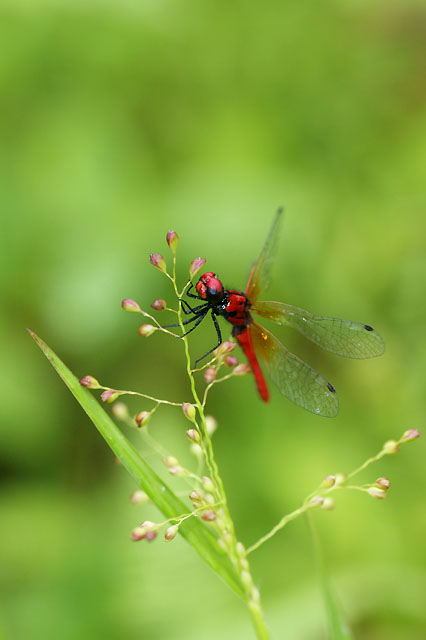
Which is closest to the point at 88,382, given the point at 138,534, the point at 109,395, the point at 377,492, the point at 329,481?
the point at 109,395

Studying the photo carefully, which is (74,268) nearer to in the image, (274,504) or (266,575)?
(274,504)

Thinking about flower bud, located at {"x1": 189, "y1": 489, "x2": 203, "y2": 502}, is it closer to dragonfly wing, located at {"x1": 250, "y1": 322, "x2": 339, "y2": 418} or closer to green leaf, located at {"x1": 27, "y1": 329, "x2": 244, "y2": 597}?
green leaf, located at {"x1": 27, "y1": 329, "x2": 244, "y2": 597}

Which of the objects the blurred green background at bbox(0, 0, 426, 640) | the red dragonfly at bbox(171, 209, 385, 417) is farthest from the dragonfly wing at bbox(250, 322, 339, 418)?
the blurred green background at bbox(0, 0, 426, 640)

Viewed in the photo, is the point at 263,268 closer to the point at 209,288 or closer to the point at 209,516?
the point at 209,288

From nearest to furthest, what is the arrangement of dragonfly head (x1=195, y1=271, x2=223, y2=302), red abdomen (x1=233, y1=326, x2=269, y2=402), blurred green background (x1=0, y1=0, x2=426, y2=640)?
dragonfly head (x1=195, y1=271, x2=223, y2=302)
red abdomen (x1=233, y1=326, x2=269, y2=402)
blurred green background (x1=0, y1=0, x2=426, y2=640)

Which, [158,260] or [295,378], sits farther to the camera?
[295,378]

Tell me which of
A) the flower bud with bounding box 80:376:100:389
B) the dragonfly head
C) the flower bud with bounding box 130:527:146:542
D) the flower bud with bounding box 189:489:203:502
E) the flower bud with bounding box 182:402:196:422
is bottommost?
the flower bud with bounding box 130:527:146:542

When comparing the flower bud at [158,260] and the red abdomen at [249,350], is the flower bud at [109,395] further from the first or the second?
the red abdomen at [249,350]

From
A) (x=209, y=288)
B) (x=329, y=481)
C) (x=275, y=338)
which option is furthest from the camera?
(x=275, y=338)
